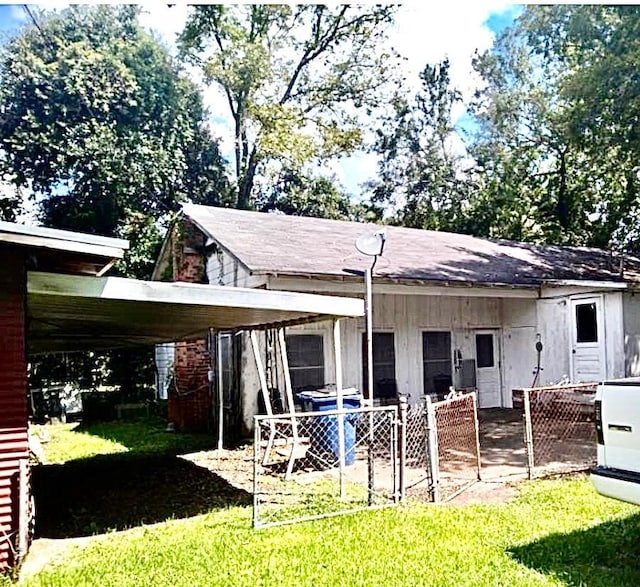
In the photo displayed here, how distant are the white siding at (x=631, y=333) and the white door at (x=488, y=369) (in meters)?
3.32

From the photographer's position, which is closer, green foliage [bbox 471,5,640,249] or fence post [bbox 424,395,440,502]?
fence post [bbox 424,395,440,502]

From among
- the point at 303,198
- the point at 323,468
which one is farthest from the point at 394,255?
the point at 303,198

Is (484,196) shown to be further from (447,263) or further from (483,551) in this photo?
(483,551)

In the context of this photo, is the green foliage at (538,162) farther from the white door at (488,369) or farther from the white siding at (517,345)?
the white door at (488,369)

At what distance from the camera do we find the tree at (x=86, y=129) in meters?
21.8

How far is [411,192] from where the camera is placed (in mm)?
30578

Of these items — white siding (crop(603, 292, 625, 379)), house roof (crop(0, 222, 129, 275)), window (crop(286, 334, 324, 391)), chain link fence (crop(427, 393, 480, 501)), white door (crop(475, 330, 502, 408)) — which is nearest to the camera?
house roof (crop(0, 222, 129, 275))

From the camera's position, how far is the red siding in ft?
15.8

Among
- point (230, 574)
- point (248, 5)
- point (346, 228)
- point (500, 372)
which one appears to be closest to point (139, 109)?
point (248, 5)

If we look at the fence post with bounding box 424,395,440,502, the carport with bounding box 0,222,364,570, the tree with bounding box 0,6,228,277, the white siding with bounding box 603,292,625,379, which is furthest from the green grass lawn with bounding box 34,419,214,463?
the white siding with bounding box 603,292,625,379

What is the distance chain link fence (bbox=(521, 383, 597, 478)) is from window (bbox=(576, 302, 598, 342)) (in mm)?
1719

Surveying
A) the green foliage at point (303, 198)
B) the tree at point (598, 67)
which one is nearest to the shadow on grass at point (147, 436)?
the tree at point (598, 67)

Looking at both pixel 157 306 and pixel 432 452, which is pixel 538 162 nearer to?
pixel 432 452

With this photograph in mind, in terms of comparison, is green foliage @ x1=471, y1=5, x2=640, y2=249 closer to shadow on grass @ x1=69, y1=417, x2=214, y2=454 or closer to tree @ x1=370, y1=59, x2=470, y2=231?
tree @ x1=370, y1=59, x2=470, y2=231
